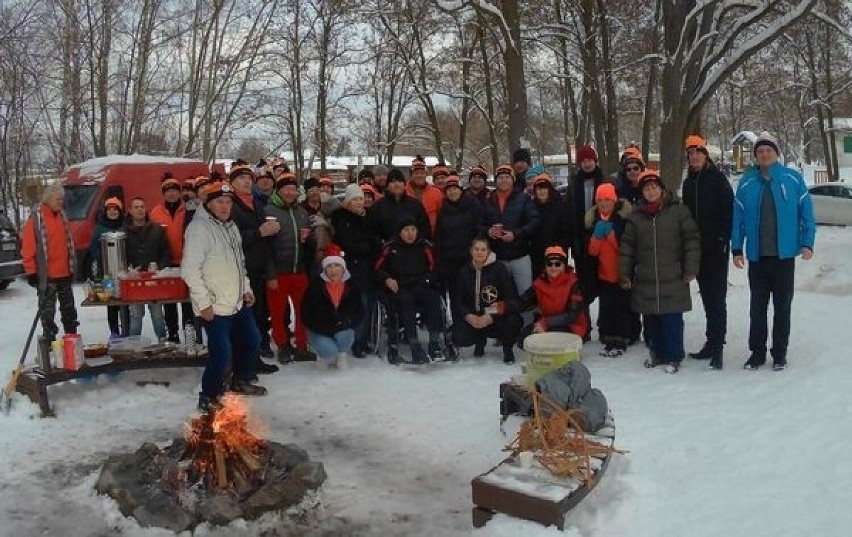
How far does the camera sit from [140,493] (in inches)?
178

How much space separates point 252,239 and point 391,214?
1.57 m

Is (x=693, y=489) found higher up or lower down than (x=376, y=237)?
lower down

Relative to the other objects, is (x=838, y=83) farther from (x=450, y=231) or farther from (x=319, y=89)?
(x=450, y=231)

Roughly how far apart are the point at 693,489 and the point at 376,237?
448 centimetres

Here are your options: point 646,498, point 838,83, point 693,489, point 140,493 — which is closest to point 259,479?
point 140,493

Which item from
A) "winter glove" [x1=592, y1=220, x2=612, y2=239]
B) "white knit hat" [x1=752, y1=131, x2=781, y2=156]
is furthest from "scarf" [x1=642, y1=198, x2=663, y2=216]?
"white knit hat" [x1=752, y1=131, x2=781, y2=156]

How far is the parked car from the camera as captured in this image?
13.1 meters

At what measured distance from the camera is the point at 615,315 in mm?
7840

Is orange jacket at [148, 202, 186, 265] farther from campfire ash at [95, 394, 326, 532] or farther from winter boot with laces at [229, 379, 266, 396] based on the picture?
campfire ash at [95, 394, 326, 532]

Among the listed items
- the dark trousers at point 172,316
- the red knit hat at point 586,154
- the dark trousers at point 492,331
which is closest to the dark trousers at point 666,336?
the dark trousers at point 492,331

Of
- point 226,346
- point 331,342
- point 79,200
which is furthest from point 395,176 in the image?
point 79,200

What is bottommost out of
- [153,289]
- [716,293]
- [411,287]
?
[716,293]

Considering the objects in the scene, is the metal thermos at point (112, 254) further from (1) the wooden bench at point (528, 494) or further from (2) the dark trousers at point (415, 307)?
(1) the wooden bench at point (528, 494)

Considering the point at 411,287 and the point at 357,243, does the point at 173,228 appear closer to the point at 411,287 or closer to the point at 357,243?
the point at 357,243
